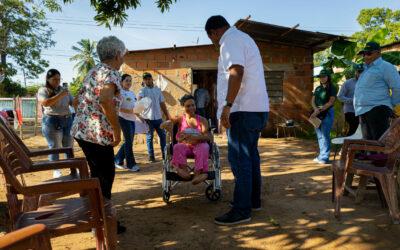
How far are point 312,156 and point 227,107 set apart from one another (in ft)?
16.1

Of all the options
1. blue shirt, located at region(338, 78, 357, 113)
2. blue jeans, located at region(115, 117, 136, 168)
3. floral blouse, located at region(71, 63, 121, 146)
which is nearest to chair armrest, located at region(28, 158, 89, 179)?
floral blouse, located at region(71, 63, 121, 146)

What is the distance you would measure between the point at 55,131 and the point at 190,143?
2401 mm

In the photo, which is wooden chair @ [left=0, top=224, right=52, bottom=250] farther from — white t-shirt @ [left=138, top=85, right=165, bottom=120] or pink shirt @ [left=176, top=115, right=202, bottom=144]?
white t-shirt @ [left=138, top=85, right=165, bottom=120]

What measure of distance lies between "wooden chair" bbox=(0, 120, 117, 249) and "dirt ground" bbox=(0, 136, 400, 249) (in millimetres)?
678

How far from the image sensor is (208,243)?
2551 millimetres

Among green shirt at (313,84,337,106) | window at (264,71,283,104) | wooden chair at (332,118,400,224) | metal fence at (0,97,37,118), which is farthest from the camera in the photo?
metal fence at (0,97,37,118)

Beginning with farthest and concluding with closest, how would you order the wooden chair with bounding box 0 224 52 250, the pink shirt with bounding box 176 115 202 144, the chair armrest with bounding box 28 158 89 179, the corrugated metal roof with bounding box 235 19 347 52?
the corrugated metal roof with bounding box 235 19 347 52 → the pink shirt with bounding box 176 115 202 144 → the chair armrest with bounding box 28 158 89 179 → the wooden chair with bounding box 0 224 52 250

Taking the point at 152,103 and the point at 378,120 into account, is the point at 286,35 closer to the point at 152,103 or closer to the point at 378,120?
the point at 152,103

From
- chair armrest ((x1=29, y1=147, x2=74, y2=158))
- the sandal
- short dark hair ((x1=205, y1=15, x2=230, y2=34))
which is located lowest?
the sandal

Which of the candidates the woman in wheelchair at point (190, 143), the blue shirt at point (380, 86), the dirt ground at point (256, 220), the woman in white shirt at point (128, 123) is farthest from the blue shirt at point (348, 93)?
the woman in white shirt at point (128, 123)

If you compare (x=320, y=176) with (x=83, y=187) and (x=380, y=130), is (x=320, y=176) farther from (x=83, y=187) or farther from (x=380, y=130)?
(x=83, y=187)

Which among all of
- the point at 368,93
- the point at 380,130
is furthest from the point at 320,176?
the point at 368,93

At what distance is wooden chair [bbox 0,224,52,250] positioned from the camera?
89 centimetres

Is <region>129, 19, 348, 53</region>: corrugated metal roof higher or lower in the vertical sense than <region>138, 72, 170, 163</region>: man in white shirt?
higher
